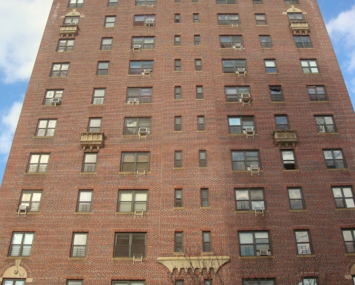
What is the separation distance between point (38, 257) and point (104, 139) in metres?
11.5

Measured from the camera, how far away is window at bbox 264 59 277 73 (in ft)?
126

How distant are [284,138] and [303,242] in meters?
9.31

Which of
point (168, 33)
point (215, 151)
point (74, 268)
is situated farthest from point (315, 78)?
point (74, 268)

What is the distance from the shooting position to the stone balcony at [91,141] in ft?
110

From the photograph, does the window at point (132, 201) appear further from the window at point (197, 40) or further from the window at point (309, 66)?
the window at point (309, 66)

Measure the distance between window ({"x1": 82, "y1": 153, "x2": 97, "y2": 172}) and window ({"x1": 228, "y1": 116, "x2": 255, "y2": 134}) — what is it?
42.1 ft

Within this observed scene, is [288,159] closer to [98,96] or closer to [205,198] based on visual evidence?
[205,198]

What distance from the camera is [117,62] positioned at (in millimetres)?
39094

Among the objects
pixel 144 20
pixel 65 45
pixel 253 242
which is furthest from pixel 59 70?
pixel 253 242

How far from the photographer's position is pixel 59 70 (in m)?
39.1

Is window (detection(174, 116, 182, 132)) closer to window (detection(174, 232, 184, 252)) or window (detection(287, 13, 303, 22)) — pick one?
window (detection(174, 232, 184, 252))

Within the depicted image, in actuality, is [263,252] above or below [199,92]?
below

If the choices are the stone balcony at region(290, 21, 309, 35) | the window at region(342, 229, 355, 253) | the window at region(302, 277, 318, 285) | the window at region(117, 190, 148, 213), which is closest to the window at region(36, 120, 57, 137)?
the window at region(117, 190, 148, 213)

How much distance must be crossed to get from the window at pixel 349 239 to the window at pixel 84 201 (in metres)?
20.9
